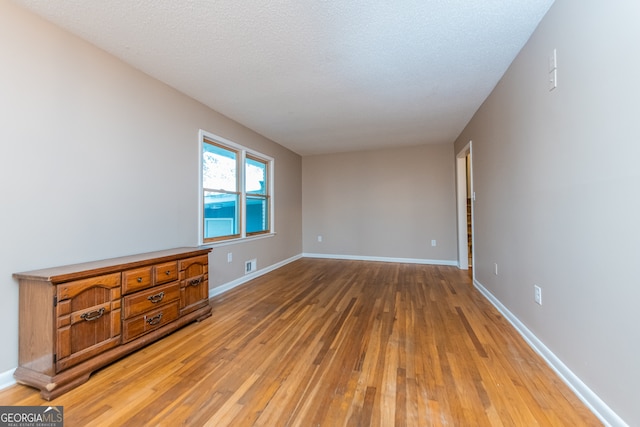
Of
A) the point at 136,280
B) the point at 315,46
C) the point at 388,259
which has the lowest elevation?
the point at 388,259

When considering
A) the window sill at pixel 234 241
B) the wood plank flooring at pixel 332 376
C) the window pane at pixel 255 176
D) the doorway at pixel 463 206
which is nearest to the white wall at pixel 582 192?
the wood plank flooring at pixel 332 376

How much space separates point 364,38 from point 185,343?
277cm

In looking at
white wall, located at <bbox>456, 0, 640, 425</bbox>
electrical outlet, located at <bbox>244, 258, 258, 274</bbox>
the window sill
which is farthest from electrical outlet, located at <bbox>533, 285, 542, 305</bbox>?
electrical outlet, located at <bbox>244, 258, 258, 274</bbox>

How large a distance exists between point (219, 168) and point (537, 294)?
3585 mm

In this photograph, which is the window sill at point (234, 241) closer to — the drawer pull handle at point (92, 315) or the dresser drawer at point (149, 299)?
the dresser drawer at point (149, 299)

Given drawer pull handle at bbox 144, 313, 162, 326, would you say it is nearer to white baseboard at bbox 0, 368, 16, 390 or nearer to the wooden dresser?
the wooden dresser

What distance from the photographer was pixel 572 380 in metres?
1.47

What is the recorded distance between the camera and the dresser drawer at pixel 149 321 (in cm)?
186

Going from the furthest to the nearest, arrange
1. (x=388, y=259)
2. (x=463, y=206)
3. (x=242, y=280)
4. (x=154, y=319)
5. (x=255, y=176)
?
(x=388, y=259), (x=463, y=206), (x=255, y=176), (x=242, y=280), (x=154, y=319)

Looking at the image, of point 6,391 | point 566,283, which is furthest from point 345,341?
point 6,391

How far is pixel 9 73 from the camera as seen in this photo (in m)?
1.58

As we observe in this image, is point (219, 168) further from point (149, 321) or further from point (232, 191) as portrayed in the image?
point (149, 321)

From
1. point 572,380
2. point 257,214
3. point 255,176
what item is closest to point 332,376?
point 572,380

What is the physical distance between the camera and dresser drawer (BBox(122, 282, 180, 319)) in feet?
6.13
